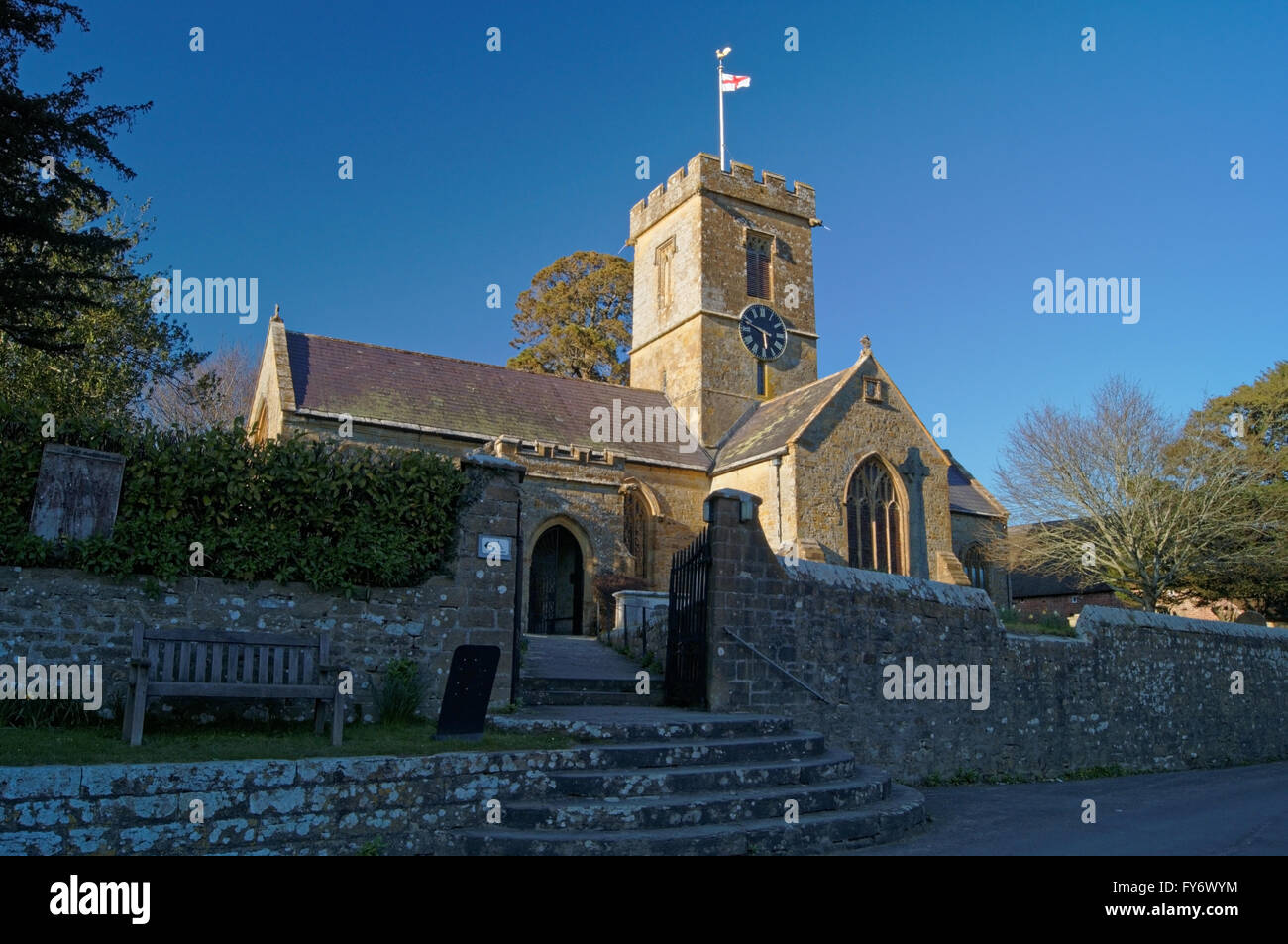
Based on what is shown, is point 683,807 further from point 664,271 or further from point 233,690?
point 664,271

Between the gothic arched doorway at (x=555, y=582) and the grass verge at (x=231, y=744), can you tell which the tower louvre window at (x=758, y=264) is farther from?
the grass verge at (x=231, y=744)

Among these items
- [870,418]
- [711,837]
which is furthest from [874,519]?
[711,837]

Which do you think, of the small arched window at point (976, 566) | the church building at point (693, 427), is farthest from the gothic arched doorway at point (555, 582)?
the small arched window at point (976, 566)

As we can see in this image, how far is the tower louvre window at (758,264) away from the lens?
29.9 meters

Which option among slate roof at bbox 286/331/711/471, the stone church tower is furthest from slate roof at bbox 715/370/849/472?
the stone church tower

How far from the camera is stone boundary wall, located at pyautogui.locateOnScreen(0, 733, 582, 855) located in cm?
520

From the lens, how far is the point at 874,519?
23.4 metres

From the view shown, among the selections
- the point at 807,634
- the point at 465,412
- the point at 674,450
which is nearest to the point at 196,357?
the point at 465,412

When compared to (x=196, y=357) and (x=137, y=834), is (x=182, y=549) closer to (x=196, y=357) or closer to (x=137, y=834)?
(x=137, y=834)

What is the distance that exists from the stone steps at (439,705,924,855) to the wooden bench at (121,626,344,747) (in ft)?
5.29

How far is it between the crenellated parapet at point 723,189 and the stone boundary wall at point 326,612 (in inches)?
864

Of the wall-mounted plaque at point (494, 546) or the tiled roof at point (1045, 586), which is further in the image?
the tiled roof at point (1045, 586)
